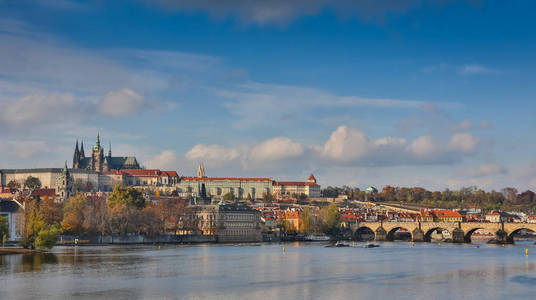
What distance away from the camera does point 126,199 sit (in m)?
103

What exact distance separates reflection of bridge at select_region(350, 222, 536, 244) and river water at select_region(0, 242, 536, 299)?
34.4 m

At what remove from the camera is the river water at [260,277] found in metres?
37.2

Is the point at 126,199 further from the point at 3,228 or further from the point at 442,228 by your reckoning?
the point at 442,228

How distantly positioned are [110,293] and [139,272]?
11097 millimetres

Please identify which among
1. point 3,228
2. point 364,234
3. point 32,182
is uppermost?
point 32,182

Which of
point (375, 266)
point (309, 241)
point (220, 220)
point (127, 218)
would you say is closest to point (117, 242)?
point (127, 218)

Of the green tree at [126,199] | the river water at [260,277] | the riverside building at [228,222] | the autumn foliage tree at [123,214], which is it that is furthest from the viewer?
the riverside building at [228,222]

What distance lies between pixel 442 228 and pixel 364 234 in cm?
2344

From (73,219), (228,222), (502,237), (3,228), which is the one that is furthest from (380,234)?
(3,228)

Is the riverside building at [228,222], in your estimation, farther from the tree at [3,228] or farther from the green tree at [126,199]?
the tree at [3,228]

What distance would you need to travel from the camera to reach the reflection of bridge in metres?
96.9

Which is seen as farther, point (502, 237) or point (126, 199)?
point (126, 199)

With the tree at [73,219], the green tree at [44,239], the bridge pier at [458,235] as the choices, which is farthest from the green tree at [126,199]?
the bridge pier at [458,235]

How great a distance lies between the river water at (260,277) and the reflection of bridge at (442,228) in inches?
1354
